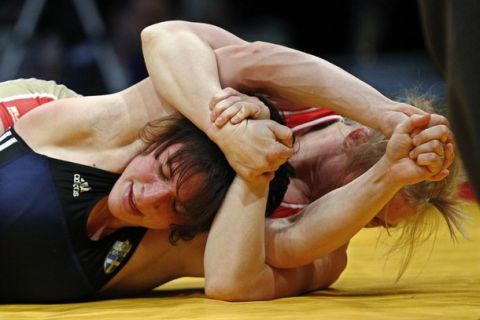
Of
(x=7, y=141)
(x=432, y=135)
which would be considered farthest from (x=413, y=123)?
(x=7, y=141)

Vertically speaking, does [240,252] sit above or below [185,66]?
below

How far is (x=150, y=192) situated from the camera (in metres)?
2.51

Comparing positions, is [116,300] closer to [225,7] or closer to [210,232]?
[210,232]

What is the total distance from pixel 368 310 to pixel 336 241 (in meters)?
0.28

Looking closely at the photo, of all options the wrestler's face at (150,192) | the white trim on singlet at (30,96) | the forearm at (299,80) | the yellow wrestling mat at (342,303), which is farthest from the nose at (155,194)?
→ the white trim on singlet at (30,96)

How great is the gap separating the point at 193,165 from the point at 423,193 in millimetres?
719

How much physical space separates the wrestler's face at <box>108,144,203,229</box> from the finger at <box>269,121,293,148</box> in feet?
0.75

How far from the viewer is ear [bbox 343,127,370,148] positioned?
2924 millimetres

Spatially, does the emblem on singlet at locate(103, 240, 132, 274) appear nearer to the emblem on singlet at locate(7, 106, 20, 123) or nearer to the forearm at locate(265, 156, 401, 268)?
the forearm at locate(265, 156, 401, 268)

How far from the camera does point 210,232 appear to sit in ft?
8.68

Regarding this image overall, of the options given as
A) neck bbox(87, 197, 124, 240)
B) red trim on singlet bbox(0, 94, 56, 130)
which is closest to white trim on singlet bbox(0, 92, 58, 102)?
red trim on singlet bbox(0, 94, 56, 130)

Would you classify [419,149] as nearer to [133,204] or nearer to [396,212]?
[396,212]

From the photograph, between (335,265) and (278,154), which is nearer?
(278,154)

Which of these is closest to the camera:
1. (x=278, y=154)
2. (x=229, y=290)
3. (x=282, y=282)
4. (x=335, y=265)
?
(x=278, y=154)
